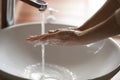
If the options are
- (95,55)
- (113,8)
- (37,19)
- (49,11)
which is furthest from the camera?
(49,11)

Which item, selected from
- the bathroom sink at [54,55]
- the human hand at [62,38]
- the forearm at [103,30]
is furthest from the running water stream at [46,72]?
the forearm at [103,30]

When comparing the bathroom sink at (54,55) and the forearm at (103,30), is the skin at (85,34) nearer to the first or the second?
the forearm at (103,30)

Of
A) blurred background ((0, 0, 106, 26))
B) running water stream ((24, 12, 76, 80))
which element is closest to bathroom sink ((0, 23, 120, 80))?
running water stream ((24, 12, 76, 80))

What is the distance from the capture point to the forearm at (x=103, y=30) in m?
0.76

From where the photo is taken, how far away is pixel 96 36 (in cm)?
77

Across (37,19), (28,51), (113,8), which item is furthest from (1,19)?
(113,8)

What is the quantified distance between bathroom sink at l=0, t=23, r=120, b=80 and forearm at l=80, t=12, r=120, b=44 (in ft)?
0.71

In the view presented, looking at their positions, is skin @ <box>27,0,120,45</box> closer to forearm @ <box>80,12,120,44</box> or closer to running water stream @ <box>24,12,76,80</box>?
forearm @ <box>80,12,120,44</box>

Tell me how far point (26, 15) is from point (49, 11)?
0.45 feet

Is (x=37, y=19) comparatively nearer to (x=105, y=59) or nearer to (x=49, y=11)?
(x=49, y=11)

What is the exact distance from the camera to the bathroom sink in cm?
100

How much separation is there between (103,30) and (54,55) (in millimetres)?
369

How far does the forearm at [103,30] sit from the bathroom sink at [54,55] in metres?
0.22

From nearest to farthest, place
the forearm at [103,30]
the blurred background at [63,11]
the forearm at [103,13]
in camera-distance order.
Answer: the forearm at [103,30]
the forearm at [103,13]
the blurred background at [63,11]
